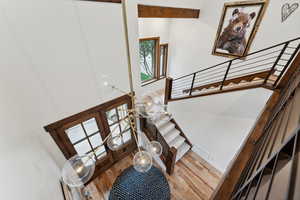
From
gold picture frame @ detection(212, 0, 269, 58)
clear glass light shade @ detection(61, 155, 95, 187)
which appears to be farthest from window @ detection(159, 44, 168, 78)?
clear glass light shade @ detection(61, 155, 95, 187)

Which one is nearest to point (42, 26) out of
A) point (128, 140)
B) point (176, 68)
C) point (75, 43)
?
point (75, 43)

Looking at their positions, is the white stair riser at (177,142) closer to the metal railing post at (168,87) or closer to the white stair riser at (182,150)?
the white stair riser at (182,150)

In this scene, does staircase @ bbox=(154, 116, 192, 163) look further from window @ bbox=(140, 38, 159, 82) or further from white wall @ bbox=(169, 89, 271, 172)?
window @ bbox=(140, 38, 159, 82)

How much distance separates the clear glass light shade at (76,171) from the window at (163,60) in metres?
4.59

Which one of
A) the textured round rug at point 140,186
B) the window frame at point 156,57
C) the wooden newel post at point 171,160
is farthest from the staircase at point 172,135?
the window frame at point 156,57

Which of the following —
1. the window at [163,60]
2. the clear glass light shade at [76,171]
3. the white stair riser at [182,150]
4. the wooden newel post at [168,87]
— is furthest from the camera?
the window at [163,60]

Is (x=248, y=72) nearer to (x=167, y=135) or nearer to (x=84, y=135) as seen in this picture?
(x=167, y=135)

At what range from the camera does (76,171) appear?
117 centimetres

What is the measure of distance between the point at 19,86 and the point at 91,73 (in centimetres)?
82

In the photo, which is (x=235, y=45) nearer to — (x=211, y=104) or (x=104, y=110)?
(x=211, y=104)

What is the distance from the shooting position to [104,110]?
2.38 metres

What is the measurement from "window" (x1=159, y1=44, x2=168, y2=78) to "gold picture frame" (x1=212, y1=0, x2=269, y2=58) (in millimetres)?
1955

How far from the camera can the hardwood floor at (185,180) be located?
274 centimetres

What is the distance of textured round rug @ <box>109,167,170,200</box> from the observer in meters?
2.67
